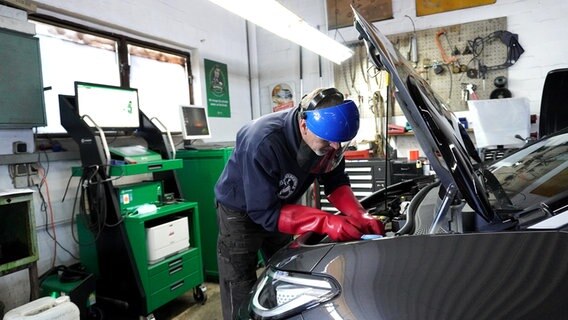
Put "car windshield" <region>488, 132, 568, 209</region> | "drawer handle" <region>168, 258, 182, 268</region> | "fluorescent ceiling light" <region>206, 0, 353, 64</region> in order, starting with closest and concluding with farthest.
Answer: "car windshield" <region>488, 132, 568, 209</region>, "fluorescent ceiling light" <region>206, 0, 353, 64</region>, "drawer handle" <region>168, 258, 182, 268</region>

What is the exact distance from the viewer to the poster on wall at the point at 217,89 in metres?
4.34

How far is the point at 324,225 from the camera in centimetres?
134

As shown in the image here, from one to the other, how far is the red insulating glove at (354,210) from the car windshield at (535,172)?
0.46 meters

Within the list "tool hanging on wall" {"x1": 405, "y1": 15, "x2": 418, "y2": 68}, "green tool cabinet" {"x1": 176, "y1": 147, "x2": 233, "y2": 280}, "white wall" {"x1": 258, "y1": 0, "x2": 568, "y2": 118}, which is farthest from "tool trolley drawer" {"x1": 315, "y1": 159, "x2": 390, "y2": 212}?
"white wall" {"x1": 258, "y1": 0, "x2": 568, "y2": 118}

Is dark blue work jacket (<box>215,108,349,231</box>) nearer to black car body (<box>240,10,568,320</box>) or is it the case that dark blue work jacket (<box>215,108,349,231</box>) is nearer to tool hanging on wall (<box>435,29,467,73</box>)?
black car body (<box>240,10,568,320</box>)

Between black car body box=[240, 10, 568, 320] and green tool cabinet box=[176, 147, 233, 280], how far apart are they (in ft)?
6.70

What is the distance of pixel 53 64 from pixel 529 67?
4621 mm

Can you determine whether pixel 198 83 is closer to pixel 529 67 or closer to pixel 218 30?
pixel 218 30

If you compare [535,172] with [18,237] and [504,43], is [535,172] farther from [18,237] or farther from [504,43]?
[504,43]

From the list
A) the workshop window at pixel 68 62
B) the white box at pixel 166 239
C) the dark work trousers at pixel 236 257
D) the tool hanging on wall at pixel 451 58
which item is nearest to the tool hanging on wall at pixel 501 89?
the tool hanging on wall at pixel 451 58

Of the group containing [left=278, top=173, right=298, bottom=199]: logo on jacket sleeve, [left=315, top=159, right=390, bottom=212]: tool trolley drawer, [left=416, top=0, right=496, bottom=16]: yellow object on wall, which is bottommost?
[left=315, top=159, right=390, bottom=212]: tool trolley drawer

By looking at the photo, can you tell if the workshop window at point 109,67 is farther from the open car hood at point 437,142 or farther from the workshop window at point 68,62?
the open car hood at point 437,142

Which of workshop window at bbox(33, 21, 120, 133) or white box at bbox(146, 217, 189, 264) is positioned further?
workshop window at bbox(33, 21, 120, 133)

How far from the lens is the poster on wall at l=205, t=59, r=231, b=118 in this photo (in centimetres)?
434
